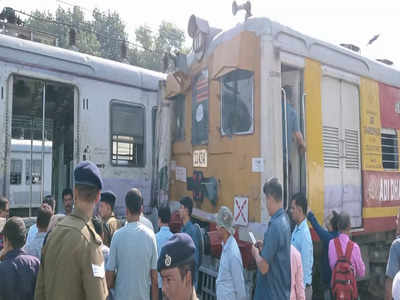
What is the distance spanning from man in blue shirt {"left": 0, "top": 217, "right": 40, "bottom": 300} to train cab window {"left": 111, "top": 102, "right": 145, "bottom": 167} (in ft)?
11.7

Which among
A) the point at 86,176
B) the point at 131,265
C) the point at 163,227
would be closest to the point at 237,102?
the point at 163,227

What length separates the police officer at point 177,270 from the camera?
1846 millimetres

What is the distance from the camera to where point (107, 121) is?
6.61 metres

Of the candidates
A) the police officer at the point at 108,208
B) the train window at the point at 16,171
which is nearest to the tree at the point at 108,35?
the train window at the point at 16,171

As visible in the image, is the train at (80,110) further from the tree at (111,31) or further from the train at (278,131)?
the tree at (111,31)

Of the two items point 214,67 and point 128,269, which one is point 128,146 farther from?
point 128,269

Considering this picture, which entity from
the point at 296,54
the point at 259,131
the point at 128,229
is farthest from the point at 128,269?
the point at 296,54

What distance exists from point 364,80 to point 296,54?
156 centimetres

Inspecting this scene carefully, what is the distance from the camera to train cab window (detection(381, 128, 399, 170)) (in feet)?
20.5

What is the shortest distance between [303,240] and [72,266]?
2.47 metres

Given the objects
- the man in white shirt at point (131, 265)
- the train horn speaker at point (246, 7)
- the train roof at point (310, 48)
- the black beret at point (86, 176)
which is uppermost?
the train horn speaker at point (246, 7)

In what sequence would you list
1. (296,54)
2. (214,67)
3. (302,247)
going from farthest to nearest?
(214,67)
(296,54)
(302,247)

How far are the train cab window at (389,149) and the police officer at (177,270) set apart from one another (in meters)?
5.18

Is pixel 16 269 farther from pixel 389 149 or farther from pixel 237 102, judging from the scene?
pixel 389 149
